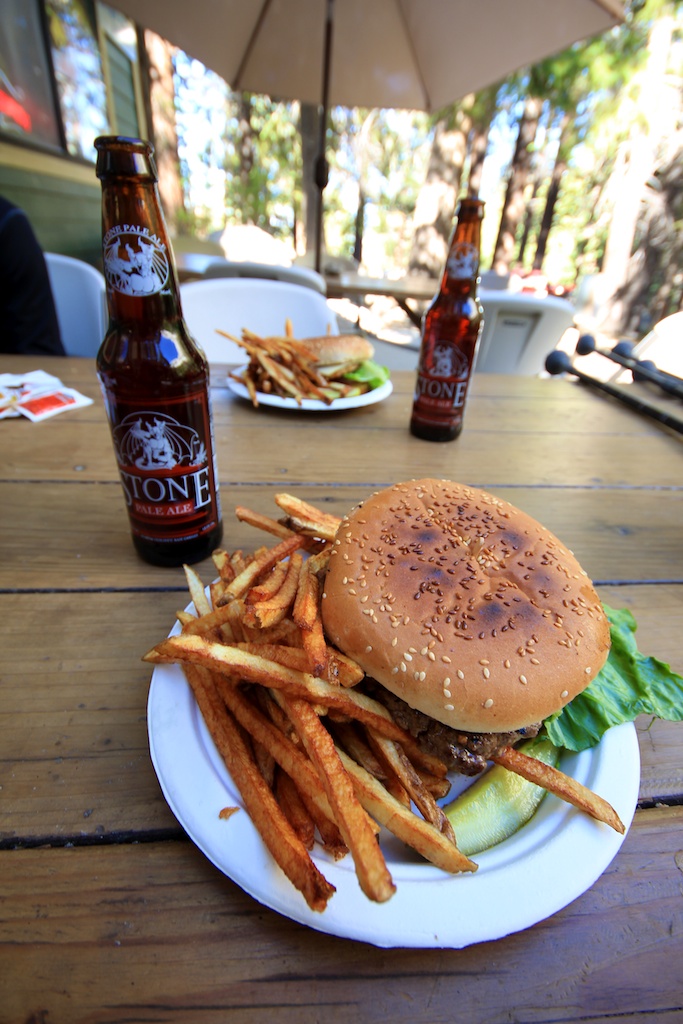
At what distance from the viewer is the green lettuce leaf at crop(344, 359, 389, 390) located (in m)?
Result: 2.21

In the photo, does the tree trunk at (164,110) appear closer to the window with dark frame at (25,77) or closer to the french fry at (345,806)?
the window with dark frame at (25,77)

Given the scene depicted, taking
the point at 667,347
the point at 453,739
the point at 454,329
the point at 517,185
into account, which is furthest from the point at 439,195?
the point at 453,739

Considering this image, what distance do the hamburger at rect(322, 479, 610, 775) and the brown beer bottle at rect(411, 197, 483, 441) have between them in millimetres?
940

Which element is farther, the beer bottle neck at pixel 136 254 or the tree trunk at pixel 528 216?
the tree trunk at pixel 528 216

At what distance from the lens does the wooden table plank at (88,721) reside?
715 millimetres

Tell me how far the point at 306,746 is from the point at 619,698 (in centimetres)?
54

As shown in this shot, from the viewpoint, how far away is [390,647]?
0.75 metres

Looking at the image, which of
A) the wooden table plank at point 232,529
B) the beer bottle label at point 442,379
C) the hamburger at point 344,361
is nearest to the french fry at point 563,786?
the wooden table plank at point 232,529

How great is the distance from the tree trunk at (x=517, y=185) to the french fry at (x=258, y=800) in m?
12.1

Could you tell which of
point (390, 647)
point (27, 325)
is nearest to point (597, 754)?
point (390, 647)

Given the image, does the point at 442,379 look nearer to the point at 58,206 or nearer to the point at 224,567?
the point at 224,567

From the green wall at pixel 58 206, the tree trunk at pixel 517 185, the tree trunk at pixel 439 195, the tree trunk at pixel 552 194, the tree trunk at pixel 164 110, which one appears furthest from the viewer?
the tree trunk at pixel 552 194

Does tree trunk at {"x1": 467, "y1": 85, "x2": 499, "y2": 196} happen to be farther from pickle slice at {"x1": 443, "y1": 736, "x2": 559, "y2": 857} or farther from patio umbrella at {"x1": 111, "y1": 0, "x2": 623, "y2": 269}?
pickle slice at {"x1": 443, "y1": 736, "x2": 559, "y2": 857}

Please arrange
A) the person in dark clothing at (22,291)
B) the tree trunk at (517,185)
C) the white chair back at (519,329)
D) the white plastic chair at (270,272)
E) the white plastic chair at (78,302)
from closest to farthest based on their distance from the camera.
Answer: the person in dark clothing at (22,291), the white plastic chair at (78,302), the white chair back at (519,329), the white plastic chair at (270,272), the tree trunk at (517,185)
